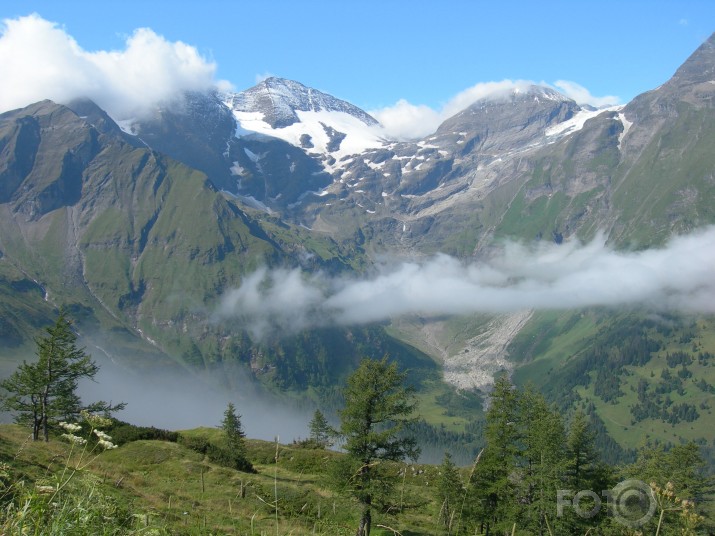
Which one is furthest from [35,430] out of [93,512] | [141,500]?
[93,512]

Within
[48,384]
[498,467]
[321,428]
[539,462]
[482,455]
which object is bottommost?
[498,467]

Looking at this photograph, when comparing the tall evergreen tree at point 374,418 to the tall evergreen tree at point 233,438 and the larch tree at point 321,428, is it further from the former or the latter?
the tall evergreen tree at point 233,438

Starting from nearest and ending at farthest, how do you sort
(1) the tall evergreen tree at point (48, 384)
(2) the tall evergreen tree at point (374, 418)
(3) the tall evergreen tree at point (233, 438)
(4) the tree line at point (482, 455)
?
(4) the tree line at point (482, 455)
(2) the tall evergreen tree at point (374, 418)
(1) the tall evergreen tree at point (48, 384)
(3) the tall evergreen tree at point (233, 438)

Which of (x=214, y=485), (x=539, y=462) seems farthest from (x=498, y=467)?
(x=214, y=485)

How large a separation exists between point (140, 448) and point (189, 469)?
607cm

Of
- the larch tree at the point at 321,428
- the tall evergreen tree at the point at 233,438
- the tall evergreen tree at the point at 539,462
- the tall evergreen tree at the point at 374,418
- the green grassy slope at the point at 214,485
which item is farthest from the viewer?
the tall evergreen tree at the point at 233,438

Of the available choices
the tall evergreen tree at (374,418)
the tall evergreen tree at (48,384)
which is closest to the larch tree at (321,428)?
the tall evergreen tree at (374,418)

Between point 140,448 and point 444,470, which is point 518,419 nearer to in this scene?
point 444,470

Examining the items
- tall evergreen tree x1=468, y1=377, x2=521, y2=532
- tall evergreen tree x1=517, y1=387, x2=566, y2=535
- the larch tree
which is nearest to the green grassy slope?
the larch tree

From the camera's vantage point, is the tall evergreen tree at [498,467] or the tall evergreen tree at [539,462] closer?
the tall evergreen tree at [539,462]

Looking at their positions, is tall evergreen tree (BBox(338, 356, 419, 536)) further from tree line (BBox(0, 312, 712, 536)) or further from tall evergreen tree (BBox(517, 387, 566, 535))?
tall evergreen tree (BBox(517, 387, 566, 535))

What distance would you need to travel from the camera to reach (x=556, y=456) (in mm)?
37906

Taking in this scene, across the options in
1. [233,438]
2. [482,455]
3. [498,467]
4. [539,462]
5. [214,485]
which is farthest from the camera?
[233,438]

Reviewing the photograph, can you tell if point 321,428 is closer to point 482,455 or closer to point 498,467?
point 498,467
